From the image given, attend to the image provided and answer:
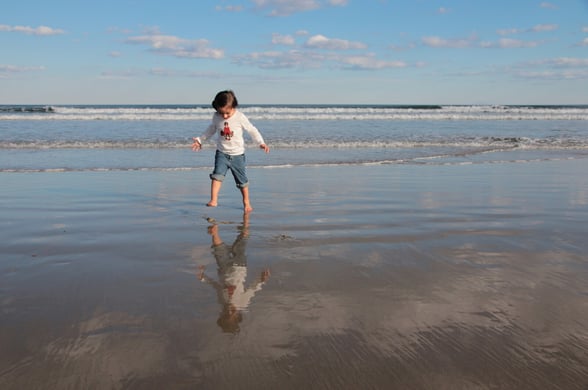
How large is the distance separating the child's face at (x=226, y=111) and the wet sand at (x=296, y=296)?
1.17 metres

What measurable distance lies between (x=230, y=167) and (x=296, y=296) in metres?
3.65

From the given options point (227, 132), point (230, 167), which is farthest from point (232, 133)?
point (230, 167)

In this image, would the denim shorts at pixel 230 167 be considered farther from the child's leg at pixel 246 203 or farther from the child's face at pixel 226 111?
the child's face at pixel 226 111

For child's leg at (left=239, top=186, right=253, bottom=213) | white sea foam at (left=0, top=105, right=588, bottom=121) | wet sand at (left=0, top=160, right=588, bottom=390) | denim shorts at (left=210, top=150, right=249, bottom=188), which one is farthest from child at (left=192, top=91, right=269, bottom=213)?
Answer: white sea foam at (left=0, top=105, right=588, bottom=121)

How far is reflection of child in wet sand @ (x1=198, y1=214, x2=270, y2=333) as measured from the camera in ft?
8.88

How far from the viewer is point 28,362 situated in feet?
7.22

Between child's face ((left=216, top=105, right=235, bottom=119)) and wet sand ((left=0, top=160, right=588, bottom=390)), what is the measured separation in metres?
1.17

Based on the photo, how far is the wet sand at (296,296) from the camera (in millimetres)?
2154

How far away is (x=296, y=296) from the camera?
3.03 meters

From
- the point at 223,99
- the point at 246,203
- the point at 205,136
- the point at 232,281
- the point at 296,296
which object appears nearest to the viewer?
the point at 296,296

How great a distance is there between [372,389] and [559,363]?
84cm

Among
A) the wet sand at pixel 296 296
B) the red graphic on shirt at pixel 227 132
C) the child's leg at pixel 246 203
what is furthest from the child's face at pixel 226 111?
the wet sand at pixel 296 296

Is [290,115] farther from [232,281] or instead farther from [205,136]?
[232,281]

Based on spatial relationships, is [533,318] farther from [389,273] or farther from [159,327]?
[159,327]
